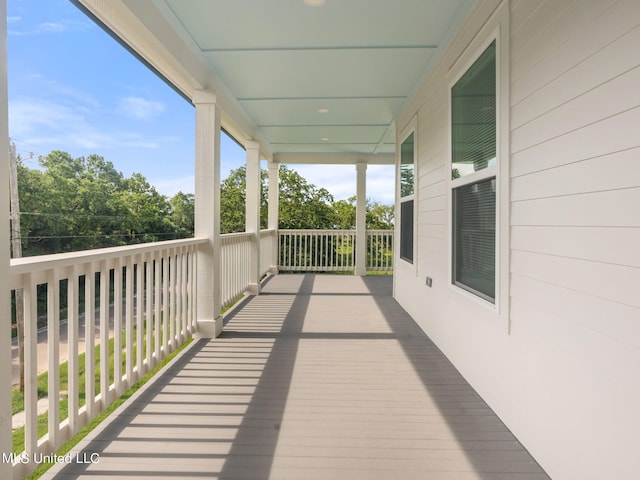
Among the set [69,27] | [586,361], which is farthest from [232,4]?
[586,361]

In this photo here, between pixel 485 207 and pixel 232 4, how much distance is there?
2163 millimetres

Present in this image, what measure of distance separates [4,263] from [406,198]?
173 inches

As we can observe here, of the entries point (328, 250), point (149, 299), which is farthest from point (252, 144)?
point (149, 299)

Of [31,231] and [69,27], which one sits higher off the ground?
[69,27]

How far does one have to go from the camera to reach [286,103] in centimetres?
480

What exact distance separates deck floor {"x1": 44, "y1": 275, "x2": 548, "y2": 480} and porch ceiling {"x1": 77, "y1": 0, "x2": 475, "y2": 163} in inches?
93.6

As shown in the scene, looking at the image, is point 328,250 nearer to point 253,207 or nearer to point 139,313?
point 253,207

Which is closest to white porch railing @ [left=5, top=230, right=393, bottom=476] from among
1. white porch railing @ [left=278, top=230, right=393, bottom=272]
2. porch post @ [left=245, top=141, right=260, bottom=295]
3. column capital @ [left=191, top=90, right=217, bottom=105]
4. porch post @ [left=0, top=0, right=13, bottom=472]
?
porch post @ [left=0, top=0, right=13, bottom=472]

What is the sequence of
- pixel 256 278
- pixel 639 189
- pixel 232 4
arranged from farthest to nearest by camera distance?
1. pixel 256 278
2. pixel 232 4
3. pixel 639 189

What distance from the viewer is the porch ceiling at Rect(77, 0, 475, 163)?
2.63 meters

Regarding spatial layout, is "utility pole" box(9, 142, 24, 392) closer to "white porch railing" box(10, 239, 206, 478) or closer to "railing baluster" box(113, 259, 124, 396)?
"white porch railing" box(10, 239, 206, 478)

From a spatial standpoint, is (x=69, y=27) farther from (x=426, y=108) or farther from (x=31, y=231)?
(x=426, y=108)

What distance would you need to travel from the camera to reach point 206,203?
3750 mm

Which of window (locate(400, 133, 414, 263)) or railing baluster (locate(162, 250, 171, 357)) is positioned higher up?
window (locate(400, 133, 414, 263))
